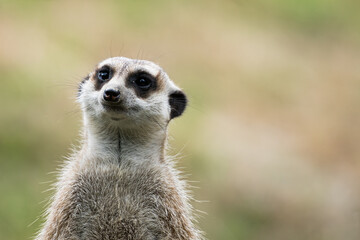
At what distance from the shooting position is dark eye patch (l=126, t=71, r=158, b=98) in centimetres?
589

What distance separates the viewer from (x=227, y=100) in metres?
12.3

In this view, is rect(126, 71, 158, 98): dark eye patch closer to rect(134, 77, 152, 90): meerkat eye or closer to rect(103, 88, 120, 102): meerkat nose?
rect(134, 77, 152, 90): meerkat eye

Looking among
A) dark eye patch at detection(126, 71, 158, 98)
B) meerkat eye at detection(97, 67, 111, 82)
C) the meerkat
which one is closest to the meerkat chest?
the meerkat

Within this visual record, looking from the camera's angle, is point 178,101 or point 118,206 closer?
point 118,206

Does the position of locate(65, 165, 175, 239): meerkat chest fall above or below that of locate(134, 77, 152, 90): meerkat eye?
below

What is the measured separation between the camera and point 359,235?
9.39 m

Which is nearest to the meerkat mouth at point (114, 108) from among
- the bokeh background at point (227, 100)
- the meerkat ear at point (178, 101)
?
the meerkat ear at point (178, 101)

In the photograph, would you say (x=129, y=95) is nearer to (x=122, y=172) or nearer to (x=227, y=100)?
(x=122, y=172)

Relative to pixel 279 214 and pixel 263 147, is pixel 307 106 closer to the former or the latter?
pixel 263 147

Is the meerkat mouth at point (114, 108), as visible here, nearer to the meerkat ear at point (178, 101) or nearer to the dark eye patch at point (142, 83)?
the dark eye patch at point (142, 83)

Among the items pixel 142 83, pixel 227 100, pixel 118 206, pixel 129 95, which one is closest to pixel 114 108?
pixel 129 95

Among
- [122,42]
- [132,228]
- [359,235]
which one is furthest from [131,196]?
[122,42]

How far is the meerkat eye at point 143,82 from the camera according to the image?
5938 millimetres

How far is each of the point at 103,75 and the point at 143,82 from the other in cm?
24
